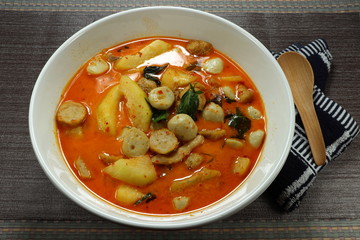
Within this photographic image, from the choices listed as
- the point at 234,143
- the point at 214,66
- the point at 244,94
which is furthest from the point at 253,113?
the point at 214,66

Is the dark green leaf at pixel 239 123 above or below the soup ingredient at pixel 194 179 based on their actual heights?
above

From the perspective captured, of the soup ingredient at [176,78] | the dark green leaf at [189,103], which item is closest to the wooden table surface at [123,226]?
the dark green leaf at [189,103]

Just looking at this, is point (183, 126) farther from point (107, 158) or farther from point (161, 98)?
point (107, 158)

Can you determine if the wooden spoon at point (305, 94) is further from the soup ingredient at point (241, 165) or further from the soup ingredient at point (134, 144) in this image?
the soup ingredient at point (134, 144)

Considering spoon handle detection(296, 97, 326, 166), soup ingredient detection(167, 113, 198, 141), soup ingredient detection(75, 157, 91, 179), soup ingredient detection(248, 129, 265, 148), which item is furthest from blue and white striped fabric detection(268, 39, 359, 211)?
soup ingredient detection(75, 157, 91, 179)

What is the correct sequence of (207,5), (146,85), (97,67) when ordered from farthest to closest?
1. (207,5)
2. (97,67)
3. (146,85)

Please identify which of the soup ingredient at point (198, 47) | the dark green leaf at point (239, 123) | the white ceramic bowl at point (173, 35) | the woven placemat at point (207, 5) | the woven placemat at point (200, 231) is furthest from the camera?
the woven placemat at point (207, 5)

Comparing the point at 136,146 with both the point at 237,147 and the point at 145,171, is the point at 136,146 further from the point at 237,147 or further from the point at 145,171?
the point at 237,147
